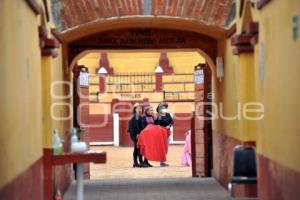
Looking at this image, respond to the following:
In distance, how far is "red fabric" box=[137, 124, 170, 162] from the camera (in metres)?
21.9

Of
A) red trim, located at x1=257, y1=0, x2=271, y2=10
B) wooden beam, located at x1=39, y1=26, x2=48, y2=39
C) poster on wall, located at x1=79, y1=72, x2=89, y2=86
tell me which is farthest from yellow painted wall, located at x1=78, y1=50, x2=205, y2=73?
red trim, located at x1=257, y1=0, x2=271, y2=10

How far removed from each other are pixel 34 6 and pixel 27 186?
2.26 meters

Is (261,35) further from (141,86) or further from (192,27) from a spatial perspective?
(141,86)

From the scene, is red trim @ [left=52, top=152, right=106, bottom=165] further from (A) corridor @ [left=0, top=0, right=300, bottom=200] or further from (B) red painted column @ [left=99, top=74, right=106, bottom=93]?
(B) red painted column @ [left=99, top=74, right=106, bottom=93]

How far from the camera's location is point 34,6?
973cm

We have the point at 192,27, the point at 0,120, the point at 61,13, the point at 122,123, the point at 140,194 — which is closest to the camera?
the point at 0,120

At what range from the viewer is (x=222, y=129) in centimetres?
1456

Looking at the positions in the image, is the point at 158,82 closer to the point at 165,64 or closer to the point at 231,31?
the point at 165,64

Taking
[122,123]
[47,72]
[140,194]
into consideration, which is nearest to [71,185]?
[140,194]

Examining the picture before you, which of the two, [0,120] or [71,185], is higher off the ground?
[0,120]

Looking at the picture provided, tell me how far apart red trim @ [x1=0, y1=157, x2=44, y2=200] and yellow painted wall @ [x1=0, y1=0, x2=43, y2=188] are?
0.07 m

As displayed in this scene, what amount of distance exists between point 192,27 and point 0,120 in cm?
849

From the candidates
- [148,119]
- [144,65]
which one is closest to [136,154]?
[148,119]

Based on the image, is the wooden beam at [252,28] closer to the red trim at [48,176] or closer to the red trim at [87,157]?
the red trim at [87,157]
